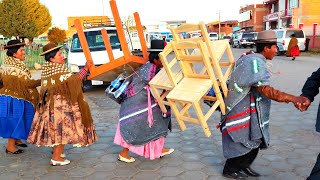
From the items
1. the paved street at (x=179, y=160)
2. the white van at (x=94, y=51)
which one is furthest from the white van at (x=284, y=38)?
the paved street at (x=179, y=160)

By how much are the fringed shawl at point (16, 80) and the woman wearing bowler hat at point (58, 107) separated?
0.55 meters

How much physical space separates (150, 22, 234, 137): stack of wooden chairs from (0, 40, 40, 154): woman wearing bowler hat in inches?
74.2

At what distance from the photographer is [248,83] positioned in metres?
3.15

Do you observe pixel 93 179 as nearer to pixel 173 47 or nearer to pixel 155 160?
pixel 155 160

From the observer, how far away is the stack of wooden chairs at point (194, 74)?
294cm

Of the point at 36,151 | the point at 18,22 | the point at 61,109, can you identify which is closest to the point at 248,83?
the point at 61,109

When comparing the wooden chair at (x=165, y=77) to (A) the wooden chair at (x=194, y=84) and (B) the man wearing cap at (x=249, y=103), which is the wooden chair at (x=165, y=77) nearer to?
(A) the wooden chair at (x=194, y=84)

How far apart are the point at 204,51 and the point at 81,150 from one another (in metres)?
2.62

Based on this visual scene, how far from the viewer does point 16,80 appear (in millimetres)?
4426

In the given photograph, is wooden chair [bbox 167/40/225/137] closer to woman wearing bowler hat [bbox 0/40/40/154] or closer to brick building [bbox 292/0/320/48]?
woman wearing bowler hat [bbox 0/40/40/154]

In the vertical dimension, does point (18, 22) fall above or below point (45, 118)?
above

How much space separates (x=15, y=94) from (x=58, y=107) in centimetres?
88

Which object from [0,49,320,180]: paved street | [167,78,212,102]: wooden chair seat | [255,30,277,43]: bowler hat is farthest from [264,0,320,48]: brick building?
[167,78,212,102]: wooden chair seat

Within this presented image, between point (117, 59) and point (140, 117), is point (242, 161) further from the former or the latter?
point (117, 59)
